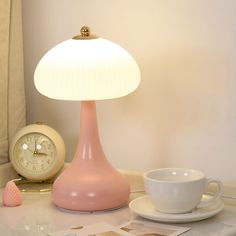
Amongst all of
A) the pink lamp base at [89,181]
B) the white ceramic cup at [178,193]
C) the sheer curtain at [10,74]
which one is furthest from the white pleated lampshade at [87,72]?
the sheer curtain at [10,74]

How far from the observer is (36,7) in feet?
6.30

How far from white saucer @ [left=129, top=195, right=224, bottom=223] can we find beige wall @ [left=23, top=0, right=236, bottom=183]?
6.4 inches

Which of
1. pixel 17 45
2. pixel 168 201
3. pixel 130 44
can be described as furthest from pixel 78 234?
pixel 17 45

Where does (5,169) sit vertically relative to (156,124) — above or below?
below

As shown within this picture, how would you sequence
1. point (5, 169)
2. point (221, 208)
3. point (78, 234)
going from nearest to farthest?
point (78, 234) → point (221, 208) → point (5, 169)

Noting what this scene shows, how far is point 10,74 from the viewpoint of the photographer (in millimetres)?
1874

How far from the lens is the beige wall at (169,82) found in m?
1.58

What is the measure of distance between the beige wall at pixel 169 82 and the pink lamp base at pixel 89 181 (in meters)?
0.19

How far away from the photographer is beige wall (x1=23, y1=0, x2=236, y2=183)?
5.19 feet

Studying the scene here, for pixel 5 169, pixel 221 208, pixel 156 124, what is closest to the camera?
pixel 221 208

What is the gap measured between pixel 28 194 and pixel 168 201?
47cm

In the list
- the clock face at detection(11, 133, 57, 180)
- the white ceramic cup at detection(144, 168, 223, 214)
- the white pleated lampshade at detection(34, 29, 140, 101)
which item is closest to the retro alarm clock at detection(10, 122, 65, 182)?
the clock face at detection(11, 133, 57, 180)

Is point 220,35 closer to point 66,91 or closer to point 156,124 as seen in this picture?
point 156,124

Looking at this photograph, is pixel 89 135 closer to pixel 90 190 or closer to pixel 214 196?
pixel 90 190
